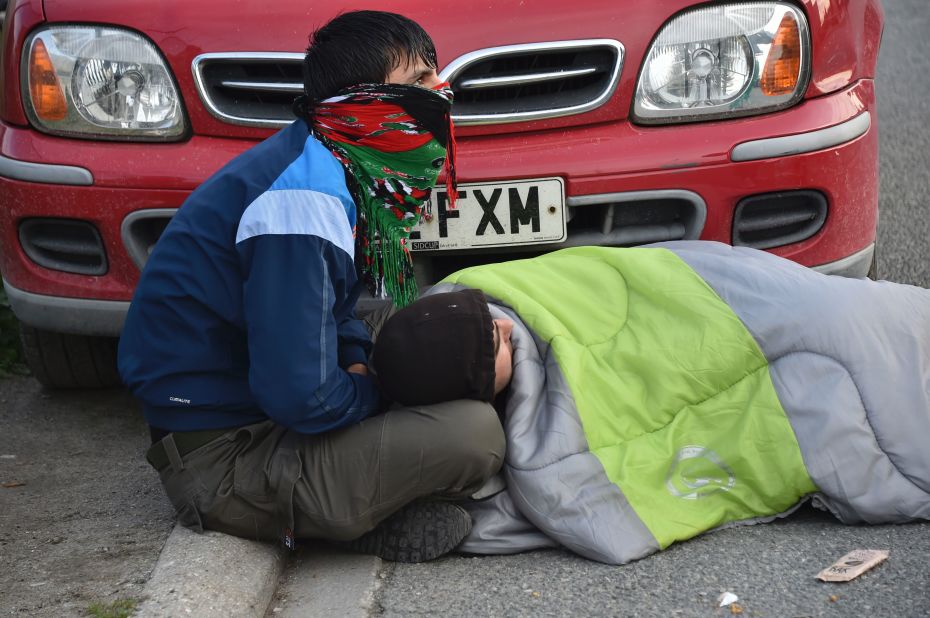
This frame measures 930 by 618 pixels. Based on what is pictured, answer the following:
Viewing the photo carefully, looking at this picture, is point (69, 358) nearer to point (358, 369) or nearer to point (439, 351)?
point (358, 369)

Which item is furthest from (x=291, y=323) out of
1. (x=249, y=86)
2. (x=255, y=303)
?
(x=249, y=86)

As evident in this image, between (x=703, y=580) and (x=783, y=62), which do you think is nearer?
(x=703, y=580)

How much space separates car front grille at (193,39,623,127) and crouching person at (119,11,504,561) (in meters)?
0.51

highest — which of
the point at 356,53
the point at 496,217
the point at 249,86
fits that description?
the point at 356,53

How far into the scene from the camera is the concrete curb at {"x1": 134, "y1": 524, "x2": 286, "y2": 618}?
7.46 feet

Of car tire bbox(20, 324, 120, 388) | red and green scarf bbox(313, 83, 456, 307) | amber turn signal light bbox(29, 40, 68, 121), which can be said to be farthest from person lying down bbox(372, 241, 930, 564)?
car tire bbox(20, 324, 120, 388)

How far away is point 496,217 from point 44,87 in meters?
1.25

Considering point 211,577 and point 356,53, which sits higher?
point 356,53

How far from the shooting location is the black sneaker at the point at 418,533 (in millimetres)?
2588

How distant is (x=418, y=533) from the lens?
260 cm

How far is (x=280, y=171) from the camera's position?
8.02 ft

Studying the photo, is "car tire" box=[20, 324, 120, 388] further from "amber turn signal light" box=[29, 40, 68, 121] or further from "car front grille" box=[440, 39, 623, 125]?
"car front grille" box=[440, 39, 623, 125]

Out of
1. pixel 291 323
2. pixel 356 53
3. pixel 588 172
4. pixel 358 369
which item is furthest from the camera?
pixel 588 172

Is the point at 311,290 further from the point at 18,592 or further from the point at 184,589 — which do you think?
the point at 18,592
